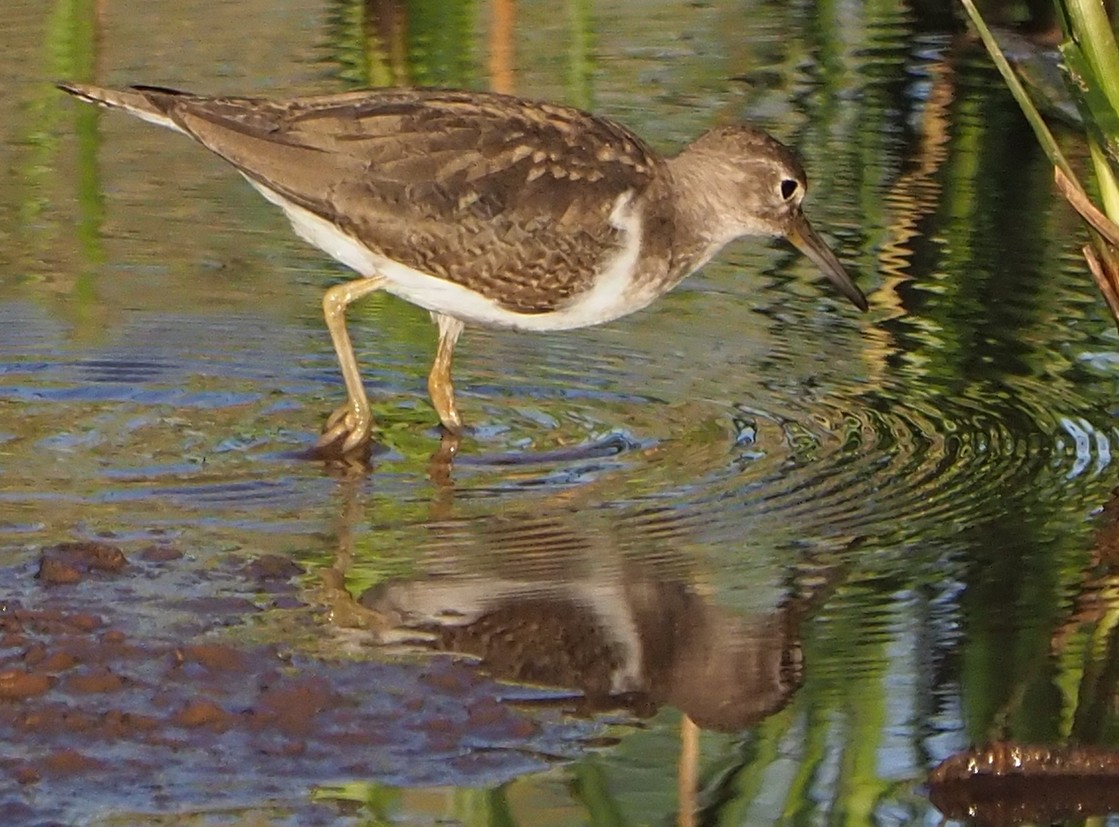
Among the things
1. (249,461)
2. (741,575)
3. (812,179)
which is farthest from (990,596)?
(812,179)

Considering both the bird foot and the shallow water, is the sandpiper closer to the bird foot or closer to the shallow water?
the bird foot

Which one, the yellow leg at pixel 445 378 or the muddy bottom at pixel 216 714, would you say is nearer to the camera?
the muddy bottom at pixel 216 714

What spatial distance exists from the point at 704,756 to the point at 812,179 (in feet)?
16.2

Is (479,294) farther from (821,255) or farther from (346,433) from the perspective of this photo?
(821,255)

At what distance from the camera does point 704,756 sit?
14.2 ft

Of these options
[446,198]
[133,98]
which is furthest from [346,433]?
[133,98]

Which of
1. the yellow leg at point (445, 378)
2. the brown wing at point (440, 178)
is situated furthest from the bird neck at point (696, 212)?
the yellow leg at point (445, 378)

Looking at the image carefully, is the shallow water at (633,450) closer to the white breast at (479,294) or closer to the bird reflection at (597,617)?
the bird reflection at (597,617)

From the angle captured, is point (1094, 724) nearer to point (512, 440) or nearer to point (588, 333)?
point (512, 440)

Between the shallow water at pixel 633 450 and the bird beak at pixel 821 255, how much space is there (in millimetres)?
148

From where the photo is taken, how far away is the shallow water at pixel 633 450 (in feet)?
14.6

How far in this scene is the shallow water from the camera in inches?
176

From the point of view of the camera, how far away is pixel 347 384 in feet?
21.7

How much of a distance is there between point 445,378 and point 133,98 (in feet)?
4.40
